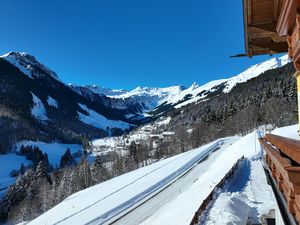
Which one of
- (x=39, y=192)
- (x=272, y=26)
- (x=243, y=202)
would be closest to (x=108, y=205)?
(x=243, y=202)

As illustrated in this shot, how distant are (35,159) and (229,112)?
376ft

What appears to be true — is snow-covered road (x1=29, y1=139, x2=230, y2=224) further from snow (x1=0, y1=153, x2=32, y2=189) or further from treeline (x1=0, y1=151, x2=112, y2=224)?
snow (x1=0, y1=153, x2=32, y2=189)

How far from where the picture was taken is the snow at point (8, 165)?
153375 millimetres

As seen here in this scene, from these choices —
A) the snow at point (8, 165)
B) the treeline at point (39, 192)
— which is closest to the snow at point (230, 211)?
the treeline at point (39, 192)

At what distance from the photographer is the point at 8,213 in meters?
82.7

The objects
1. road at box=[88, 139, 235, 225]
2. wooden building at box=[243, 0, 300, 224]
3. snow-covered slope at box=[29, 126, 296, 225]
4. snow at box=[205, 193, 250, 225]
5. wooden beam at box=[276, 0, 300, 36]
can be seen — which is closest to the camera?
wooden building at box=[243, 0, 300, 224]

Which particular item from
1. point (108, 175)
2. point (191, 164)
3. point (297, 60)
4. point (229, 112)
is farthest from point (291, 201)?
point (229, 112)

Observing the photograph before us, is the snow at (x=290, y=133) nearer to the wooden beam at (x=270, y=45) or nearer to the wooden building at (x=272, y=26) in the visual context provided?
the wooden beam at (x=270, y=45)

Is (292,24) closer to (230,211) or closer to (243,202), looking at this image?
(230,211)

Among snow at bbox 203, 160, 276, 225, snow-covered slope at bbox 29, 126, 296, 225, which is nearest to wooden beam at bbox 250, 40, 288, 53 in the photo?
snow at bbox 203, 160, 276, 225

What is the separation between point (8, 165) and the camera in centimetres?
17725

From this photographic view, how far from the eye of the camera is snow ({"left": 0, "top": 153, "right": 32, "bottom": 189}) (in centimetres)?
15338

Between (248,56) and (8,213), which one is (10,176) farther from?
(248,56)

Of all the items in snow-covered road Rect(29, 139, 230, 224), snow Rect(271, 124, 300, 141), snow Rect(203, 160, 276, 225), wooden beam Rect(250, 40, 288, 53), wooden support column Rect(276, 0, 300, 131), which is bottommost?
snow-covered road Rect(29, 139, 230, 224)
